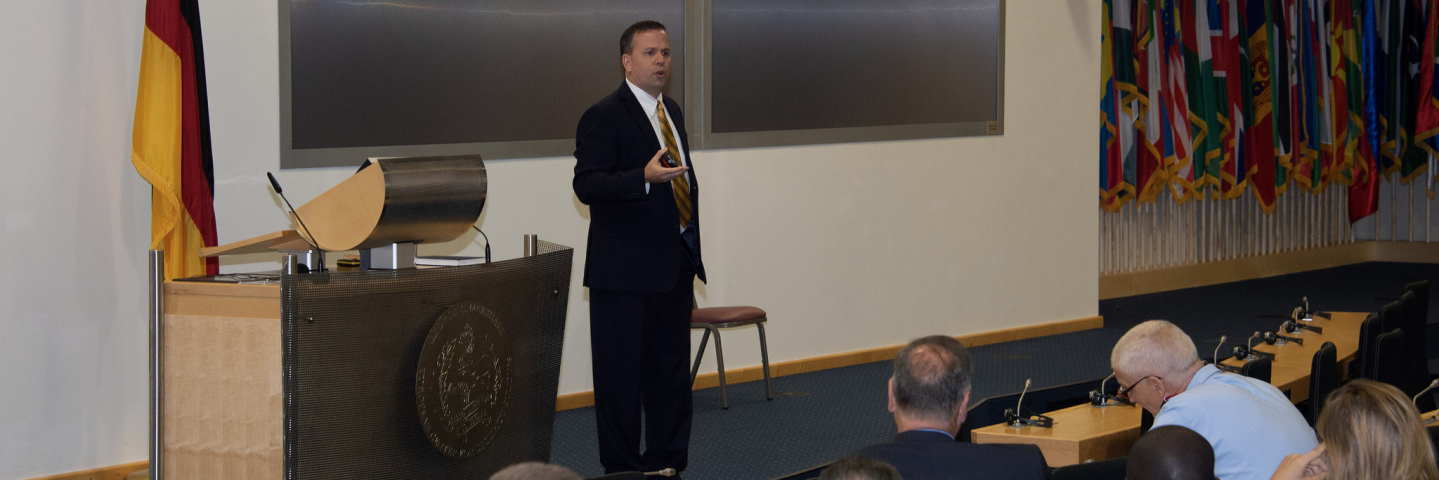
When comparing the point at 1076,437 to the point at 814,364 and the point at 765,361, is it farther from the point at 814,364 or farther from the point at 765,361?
the point at 814,364

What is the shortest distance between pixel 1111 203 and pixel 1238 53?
178cm

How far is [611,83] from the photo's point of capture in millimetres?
5742

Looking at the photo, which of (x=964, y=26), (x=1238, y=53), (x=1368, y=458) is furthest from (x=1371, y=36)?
(x=1368, y=458)

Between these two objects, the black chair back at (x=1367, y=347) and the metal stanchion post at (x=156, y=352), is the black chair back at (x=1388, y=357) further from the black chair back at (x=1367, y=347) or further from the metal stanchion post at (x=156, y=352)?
the metal stanchion post at (x=156, y=352)

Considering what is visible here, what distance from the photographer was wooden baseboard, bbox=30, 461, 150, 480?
4.36 meters

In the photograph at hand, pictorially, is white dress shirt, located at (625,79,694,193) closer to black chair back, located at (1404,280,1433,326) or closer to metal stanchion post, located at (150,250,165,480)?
metal stanchion post, located at (150,250,165,480)

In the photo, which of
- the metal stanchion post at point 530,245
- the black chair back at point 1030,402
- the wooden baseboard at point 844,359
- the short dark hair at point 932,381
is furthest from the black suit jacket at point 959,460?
the wooden baseboard at point 844,359

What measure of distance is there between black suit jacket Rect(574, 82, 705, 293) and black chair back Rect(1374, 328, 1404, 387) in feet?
8.00

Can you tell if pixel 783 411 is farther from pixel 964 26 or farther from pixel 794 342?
pixel 964 26

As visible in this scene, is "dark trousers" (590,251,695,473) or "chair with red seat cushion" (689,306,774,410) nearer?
"dark trousers" (590,251,695,473)

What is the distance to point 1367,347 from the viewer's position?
183 inches

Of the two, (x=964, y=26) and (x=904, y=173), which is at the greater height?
(x=964, y=26)

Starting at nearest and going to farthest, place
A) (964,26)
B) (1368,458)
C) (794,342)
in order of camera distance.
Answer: (1368,458) < (794,342) < (964,26)

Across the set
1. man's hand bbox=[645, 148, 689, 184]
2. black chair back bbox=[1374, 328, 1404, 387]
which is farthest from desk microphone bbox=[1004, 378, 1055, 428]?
black chair back bbox=[1374, 328, 1404, 387]
